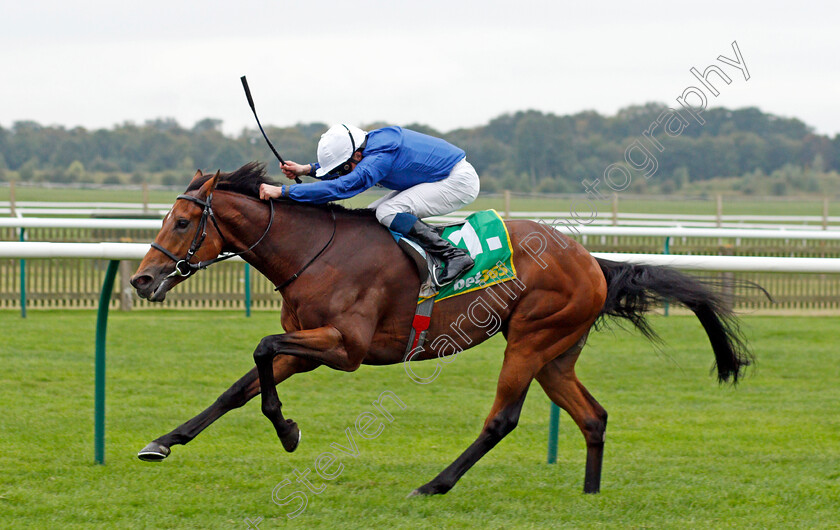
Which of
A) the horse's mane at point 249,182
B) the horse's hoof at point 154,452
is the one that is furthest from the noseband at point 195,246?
the horse's hoof at point 154,452

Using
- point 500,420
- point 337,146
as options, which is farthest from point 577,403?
point 337,146

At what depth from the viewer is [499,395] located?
13.0ft

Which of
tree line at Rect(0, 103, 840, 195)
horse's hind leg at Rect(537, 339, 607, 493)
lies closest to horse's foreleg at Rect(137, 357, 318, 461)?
horse's hind leg at Rect(537, 339, 607, 493)

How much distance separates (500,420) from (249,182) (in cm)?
146

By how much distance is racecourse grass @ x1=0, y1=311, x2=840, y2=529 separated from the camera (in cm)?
362

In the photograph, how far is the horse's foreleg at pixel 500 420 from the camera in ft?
12.8

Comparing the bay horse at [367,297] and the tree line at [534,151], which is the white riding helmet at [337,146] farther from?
the tree line at [534,151]

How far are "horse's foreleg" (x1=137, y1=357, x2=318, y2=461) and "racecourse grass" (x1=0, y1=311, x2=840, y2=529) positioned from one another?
0.23 metres

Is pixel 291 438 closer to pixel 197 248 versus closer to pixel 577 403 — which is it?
pixel 197 248

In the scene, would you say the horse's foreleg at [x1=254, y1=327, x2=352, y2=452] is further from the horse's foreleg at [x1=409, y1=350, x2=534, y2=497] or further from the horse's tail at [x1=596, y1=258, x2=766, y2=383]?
the horse's tail at [x1=596, y1=258, x2=766, y2=383]

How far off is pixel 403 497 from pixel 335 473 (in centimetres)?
50

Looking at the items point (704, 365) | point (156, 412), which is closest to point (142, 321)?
point (156, 412)

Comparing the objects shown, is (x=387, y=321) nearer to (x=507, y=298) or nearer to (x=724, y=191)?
(x=507, y=298)

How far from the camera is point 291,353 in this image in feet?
11.7
